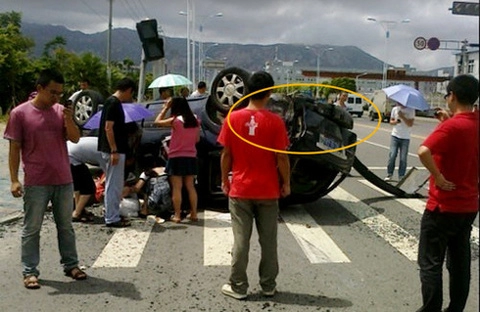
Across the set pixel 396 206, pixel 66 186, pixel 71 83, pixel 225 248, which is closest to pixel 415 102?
pixel 396 206

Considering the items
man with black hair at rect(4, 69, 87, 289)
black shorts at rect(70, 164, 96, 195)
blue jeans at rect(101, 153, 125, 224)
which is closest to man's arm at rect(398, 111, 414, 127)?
blue jeans at rect(101, 153, 125, 224)

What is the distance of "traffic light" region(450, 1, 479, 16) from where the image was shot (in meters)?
1.38

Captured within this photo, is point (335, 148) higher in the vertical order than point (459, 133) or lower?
lower

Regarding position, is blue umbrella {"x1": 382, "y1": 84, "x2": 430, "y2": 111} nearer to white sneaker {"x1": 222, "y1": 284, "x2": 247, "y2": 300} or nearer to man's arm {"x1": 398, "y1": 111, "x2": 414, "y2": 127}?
man's arm {"x1": 398, "y1": 111, "x2": 414, "y2": 127}

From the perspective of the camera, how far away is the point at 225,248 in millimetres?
5809

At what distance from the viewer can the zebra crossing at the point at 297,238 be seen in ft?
17.9

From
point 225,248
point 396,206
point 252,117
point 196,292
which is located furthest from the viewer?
point 396,206

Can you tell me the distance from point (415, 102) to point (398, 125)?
2.98 feet

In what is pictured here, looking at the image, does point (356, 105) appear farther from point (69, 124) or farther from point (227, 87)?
point (69, 124)

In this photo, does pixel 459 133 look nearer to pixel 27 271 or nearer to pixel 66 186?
pixel 66 186

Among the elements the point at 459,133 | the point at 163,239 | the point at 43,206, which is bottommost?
the point at 163,239

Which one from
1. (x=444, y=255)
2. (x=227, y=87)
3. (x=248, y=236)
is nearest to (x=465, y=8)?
(x=444, y=255)

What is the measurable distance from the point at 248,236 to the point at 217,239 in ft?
6.16

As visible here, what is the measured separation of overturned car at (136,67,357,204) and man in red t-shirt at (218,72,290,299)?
2.61 m
